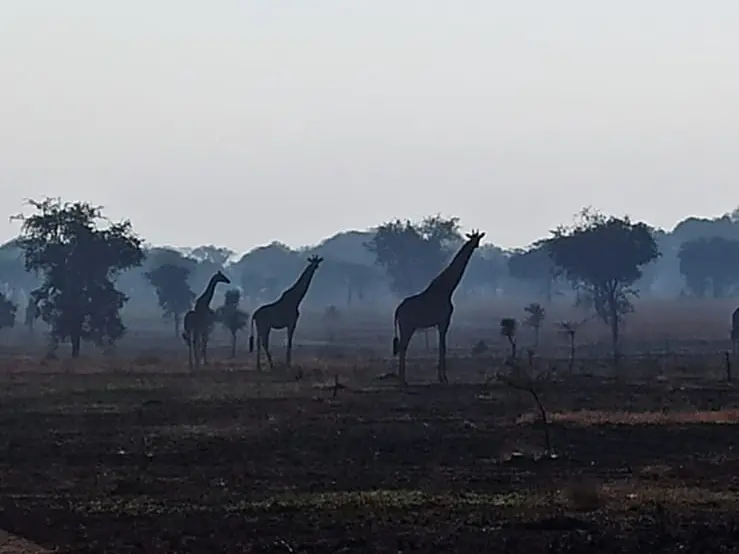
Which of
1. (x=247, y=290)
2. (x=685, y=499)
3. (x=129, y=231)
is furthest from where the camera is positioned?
(x=247, y=290)

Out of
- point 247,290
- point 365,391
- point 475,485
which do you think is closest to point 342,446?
point 475,485

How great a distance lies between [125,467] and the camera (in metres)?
23.3

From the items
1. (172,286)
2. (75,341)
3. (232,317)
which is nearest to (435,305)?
(232,317)

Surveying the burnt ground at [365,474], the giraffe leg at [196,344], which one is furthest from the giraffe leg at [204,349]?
the burnt ground at [365,474]

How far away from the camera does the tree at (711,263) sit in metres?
150

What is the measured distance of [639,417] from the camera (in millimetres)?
28922

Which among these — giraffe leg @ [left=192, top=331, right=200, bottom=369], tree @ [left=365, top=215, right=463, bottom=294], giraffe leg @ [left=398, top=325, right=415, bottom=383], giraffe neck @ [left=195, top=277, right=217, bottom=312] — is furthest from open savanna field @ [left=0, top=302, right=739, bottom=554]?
tree @ [left=365, top=215, right=463, bottom=294]

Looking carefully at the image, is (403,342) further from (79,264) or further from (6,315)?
(6,315)

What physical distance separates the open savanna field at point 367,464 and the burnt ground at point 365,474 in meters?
0.05

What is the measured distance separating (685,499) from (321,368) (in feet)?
95.6

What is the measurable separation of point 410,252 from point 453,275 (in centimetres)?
9253

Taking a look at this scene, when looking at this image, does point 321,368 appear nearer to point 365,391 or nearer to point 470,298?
point 365,391

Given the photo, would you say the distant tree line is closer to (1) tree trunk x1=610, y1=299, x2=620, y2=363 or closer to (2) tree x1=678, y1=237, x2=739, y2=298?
(1) tree trunk x1=610, y1=299, x2=620, y2=363

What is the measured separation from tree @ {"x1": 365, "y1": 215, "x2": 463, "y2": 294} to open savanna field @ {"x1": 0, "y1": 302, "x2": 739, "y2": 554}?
91.4 meters
